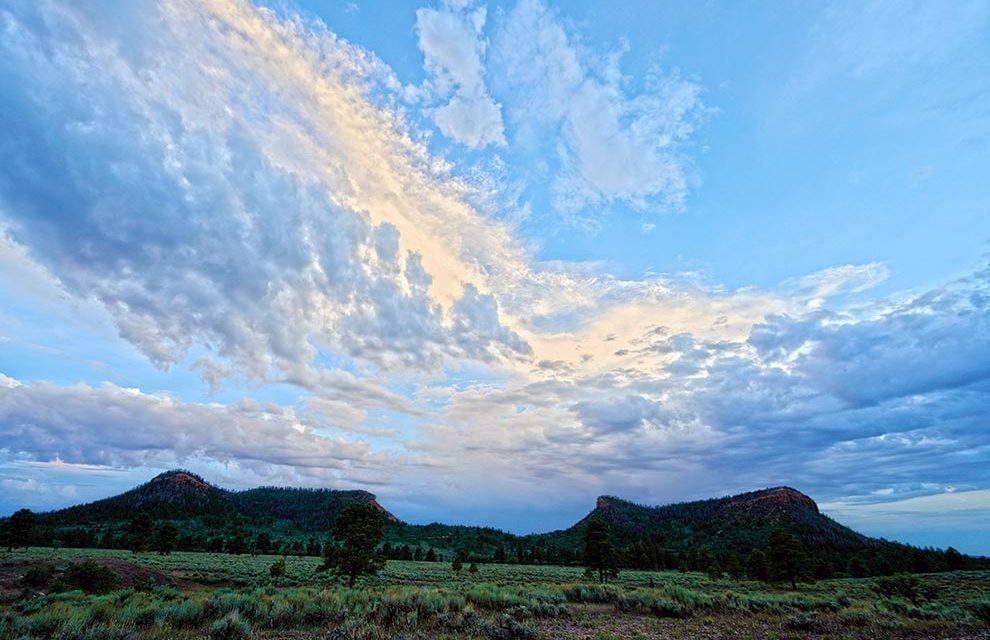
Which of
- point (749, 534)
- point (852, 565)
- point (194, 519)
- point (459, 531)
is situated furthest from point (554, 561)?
Result: point (194, 519)

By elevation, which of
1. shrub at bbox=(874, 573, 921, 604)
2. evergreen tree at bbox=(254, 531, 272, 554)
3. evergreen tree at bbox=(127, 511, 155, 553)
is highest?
shrub at bbox=(874, 573, 921, 604)

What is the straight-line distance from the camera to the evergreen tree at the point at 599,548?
153 feet

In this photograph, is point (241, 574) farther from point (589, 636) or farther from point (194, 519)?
point (194, 519)

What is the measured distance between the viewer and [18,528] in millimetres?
54812

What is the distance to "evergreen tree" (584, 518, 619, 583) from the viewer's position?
4656 cm

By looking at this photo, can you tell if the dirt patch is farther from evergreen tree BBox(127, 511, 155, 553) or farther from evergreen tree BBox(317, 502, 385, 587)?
evergreen tree BBox(127, 511, 155, 553)

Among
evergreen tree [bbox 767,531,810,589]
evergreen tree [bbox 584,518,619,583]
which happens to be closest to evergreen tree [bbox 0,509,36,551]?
evergreen tree [bbox 584,518,619,583]

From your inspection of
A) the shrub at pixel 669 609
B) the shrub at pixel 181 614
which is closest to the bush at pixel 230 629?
the shrub at pixel 181 614

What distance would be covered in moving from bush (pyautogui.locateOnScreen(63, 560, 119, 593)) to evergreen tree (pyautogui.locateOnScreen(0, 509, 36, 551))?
4487 cm

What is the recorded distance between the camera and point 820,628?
54.6 feet

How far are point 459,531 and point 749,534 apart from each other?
8864 cm

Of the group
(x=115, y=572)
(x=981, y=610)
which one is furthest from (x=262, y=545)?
(x=981, y=610)

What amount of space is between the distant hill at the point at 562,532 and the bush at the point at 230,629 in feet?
236

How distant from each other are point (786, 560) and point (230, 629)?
5031cm
